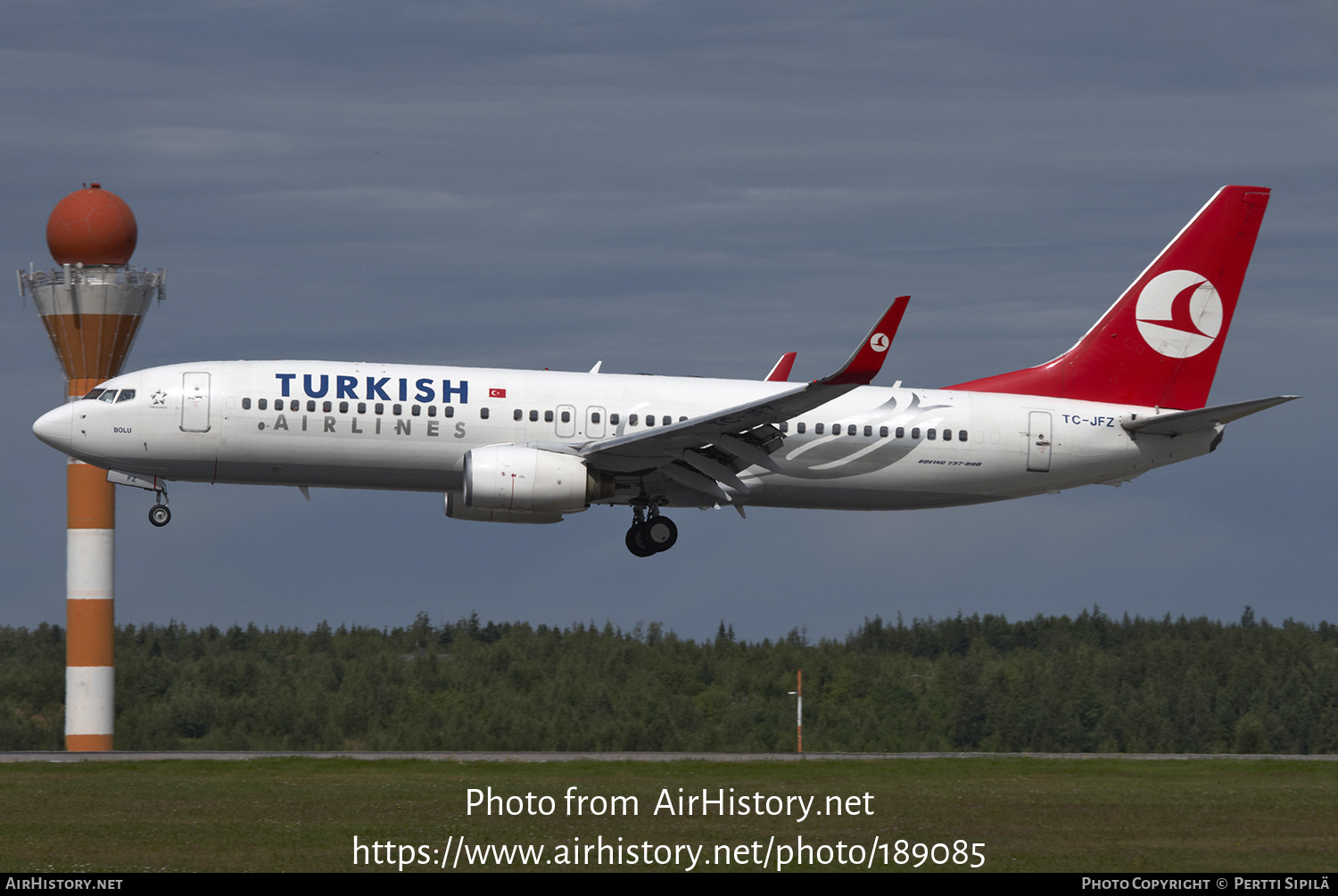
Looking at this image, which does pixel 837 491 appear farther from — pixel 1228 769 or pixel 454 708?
pixel 454 708

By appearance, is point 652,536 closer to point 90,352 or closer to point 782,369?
point 782,369

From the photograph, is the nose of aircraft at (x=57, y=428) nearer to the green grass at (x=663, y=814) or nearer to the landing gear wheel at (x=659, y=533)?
the green grass at (x=663, y=814)

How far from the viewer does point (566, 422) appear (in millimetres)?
37406

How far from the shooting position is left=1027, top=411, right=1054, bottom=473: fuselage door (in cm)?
4022

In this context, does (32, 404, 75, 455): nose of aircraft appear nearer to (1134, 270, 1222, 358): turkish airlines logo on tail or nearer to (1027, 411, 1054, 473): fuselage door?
(1027, 411, 1054, 473): fuselage door

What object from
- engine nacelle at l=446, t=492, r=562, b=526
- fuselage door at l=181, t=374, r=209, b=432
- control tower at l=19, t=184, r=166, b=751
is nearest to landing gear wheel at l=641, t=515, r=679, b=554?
engine nacelle at l=446, t=492, r=562, b=526

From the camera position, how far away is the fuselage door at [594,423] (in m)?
37.5

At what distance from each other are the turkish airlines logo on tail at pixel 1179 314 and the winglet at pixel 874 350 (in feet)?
45.5

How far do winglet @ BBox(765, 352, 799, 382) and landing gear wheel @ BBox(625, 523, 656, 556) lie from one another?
514cm

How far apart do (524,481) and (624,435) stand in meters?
3.06

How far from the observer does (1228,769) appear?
3766 cm

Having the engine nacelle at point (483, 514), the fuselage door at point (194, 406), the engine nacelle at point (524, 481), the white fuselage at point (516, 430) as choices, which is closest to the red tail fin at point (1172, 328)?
the white fuselage at point (516, 430)

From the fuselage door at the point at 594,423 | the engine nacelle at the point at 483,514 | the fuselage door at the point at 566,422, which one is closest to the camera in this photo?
the engine nacelle at the point at 483,514
